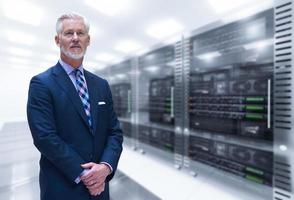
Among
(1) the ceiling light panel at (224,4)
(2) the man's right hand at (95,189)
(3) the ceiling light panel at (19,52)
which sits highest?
(1) the ceiling light panel at (224,4)

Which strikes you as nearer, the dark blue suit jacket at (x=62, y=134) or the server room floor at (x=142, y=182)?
the dark blue suit jacket at (x=62, y=134)

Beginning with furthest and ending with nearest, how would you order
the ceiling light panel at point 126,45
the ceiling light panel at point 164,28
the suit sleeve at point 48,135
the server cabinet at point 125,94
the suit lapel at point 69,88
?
the ceiling light panel at point 126,45
the ceiling light panel at point 164,28
the server cabinet at point 125,94
the suit lapel at point 69,88
the suit sleeve at point 48,135

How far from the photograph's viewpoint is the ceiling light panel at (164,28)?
5.21 metres

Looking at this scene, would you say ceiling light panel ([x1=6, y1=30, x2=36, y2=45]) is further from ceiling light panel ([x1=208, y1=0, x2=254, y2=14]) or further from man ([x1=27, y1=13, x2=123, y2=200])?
man ([x1=27, y1=13, x2=123, y2=200])

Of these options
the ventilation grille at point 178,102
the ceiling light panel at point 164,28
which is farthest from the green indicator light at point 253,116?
the ceiling light panel at point 164,28

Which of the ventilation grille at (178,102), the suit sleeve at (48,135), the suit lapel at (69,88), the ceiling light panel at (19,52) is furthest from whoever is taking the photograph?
the ceiling light panel at (19,52)

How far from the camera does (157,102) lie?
2734 millimetres

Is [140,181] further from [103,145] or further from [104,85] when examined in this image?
[104,85]

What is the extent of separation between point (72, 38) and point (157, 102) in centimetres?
184

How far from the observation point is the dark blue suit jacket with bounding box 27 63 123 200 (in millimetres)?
885

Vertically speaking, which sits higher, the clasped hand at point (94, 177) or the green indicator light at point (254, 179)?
the clasped hand at point (94, 177)

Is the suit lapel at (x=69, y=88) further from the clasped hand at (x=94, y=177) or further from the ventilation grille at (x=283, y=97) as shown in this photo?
the ventilation grille at (x=283, y=97)

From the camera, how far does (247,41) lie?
162cm

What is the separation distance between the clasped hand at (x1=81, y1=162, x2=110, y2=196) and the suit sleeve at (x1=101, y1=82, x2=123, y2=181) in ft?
0.22
